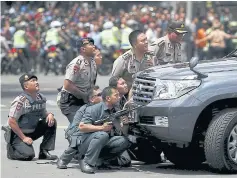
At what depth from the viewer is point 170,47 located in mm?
12188

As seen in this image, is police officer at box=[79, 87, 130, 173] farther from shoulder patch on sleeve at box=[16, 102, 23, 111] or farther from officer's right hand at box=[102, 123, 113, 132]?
shoulder patch on sleeve at box=[16, 102, 23, 111]

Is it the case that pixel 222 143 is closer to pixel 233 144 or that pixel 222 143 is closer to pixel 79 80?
pixel 233 144

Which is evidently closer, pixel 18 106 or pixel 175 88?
pixel 175 88

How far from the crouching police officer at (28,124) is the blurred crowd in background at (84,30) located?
52.2 ft

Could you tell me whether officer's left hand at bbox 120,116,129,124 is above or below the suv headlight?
below

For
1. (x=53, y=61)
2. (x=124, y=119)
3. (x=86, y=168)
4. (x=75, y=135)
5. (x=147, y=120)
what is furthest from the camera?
(x=53, y=61)

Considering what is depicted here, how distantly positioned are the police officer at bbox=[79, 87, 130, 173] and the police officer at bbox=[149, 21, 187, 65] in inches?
63.3

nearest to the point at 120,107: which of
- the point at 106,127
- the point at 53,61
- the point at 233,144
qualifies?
the point at 106,127

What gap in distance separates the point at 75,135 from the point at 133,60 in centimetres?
141

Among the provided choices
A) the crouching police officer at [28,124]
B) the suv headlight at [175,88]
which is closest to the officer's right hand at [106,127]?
the suv headlight at [175,88]

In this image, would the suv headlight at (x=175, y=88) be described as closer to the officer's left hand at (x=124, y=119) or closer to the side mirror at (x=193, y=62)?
the side mirror at (x=193, y=62)

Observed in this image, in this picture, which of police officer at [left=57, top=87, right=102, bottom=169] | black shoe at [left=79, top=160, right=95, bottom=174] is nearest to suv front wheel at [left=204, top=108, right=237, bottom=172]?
black shoe at [left=79, top=160, right=95, bottom=174]

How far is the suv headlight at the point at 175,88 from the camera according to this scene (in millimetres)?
10289

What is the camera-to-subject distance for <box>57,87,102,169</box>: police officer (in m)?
10.8
